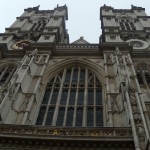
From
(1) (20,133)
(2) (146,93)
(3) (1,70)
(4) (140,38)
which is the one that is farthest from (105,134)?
(4) (140,38)

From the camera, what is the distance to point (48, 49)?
90.1 feet

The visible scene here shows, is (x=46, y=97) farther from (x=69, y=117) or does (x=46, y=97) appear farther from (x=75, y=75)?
(x=75, y=75)

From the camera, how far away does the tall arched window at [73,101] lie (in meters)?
19.9

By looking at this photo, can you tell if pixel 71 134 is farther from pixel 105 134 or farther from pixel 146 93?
pixel 146 93

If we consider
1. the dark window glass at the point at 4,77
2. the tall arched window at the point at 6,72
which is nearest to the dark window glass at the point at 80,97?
the tall arched window at the point at 6,72

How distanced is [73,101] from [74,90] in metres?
1.46

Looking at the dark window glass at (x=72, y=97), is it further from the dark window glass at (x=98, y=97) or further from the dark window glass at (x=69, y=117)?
the dark window glass at (x=98, y=97)

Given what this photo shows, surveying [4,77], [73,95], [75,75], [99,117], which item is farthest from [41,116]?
[4,77]

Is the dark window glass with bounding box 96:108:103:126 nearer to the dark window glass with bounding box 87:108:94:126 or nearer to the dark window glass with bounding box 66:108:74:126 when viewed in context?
the dark window glass with bounding box 87:108:94:126

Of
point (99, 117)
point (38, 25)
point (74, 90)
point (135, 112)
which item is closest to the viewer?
point (135, 112)

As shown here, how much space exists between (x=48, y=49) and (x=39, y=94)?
6.42 metres

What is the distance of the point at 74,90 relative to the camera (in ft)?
76.4

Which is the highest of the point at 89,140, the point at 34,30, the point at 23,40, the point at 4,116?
the point at 34,30

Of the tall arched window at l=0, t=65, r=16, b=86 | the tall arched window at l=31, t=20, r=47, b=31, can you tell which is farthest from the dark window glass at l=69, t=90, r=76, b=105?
the tall arched window at l=31, t=20, r=47, b=31
